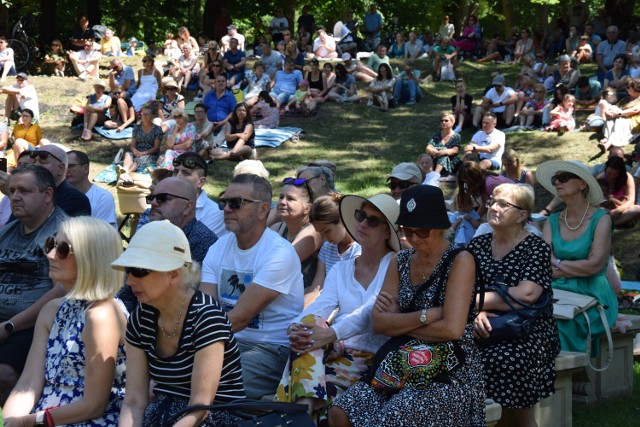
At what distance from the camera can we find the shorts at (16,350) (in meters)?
5.25

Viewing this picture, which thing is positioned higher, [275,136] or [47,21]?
[47,21]

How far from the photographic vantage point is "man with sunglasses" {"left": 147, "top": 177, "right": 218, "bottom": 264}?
20.4 ft

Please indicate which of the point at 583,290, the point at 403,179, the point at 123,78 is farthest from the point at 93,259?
the point at 123,78

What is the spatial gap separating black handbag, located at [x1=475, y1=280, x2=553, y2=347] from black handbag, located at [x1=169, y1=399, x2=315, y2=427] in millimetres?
1439

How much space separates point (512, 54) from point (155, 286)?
76.2 ft

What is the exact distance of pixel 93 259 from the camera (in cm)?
434

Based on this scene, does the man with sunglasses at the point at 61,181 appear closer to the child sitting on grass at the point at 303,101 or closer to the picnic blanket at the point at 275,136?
the picnic blanket at the point at 275,136

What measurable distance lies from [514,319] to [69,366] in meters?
2.35

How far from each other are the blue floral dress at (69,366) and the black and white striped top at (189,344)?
35 centimetres

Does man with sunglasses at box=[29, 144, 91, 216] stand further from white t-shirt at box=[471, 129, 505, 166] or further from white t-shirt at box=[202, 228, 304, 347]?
white t-shirt at box=[471, 129, 505, 166]

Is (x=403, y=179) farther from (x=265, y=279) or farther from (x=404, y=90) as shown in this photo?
(x=404, y=90)

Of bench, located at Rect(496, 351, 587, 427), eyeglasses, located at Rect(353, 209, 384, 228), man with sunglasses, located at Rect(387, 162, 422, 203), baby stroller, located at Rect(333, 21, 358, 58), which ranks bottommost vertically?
baby stroller, located at Rect(333, 21, 358, 58)

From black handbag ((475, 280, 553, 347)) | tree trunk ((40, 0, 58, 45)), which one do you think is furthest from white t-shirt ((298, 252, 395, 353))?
tree trunk ((40, 0, 58, 45))

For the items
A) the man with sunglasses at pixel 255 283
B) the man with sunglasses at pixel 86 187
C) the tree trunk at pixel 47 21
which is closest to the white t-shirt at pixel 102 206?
the man with sunglasses at pixel 86 187
